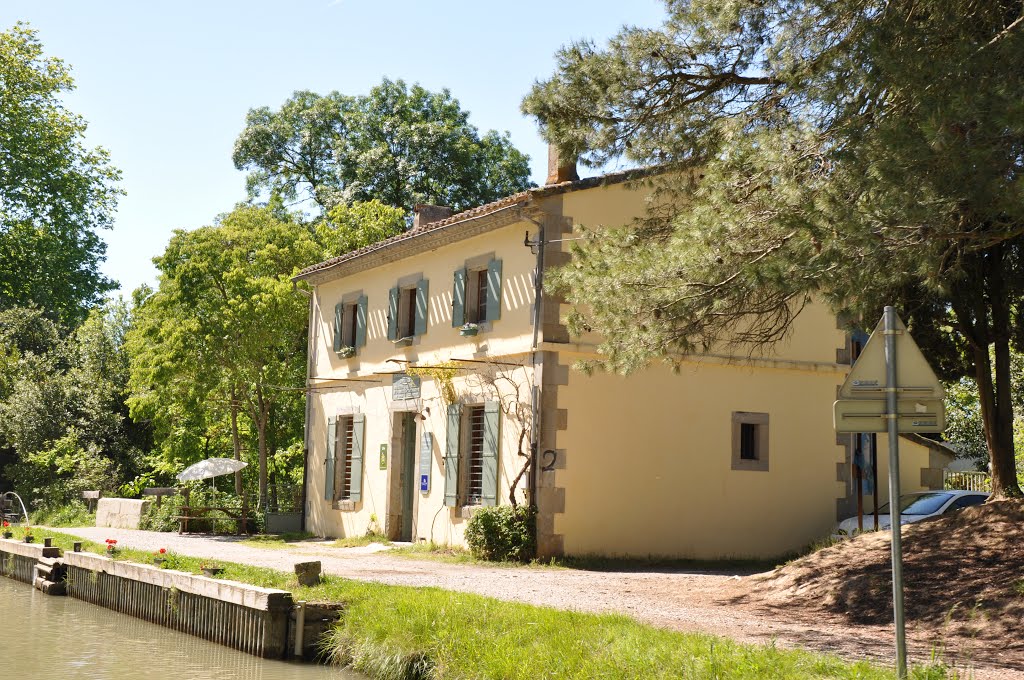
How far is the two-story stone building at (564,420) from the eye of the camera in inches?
664

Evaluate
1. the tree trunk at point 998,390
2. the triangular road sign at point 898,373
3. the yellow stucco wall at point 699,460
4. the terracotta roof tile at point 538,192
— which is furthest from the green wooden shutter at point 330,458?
the triangular road sign at point 898,373

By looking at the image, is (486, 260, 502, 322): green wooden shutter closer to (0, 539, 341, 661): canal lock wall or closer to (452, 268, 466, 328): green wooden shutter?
(452, 268, 466, 328): green wooden shutter

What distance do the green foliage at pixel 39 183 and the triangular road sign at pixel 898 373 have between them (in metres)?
29.2

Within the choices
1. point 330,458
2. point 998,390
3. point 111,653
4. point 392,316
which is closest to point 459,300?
point 392,316

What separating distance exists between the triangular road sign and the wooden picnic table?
1789cm

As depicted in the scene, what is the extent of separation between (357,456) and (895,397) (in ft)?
52.2

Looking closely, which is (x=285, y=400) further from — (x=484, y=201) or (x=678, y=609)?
(x=678, y=609)

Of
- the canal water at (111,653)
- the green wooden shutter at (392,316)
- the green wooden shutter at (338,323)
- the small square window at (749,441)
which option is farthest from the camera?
the green wooden shutter at (338,323)

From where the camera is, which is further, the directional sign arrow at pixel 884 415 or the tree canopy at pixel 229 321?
the tree canopy at pixel 229 321

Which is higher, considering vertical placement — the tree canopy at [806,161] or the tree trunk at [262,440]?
the tree canopy at [806,161]

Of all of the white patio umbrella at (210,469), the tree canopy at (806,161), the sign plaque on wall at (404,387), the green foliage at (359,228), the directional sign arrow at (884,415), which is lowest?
the white patio umbrella at (210,469)

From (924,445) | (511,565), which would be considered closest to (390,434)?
(511,565)

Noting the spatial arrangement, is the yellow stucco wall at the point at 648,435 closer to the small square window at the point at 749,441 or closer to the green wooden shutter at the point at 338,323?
the small square window at the point at 749,441

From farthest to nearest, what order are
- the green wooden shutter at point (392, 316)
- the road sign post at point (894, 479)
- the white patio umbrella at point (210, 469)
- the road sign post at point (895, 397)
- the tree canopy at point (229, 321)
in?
1. the white patio umbrella at point (210, 469)
2. the tree canopy at point (229, 321)
3. the green wooden shutter at point (392, 316)
4. the road sign post at point (895, 397)
5. the road sign post at point (894, 479)
